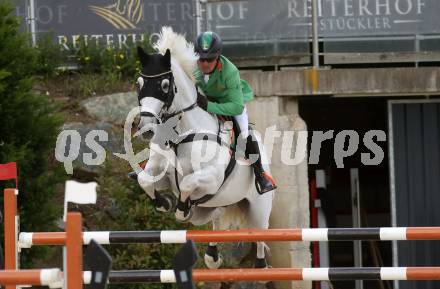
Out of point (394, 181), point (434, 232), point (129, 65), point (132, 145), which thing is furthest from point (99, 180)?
point (434, 232)

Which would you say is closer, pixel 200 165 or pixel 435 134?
pixel 200 165

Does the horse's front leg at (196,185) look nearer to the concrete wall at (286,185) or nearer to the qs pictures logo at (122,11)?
the concrete wall at (286,185)

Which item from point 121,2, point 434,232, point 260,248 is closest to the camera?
point 434,232

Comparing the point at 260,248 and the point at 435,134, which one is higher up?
the point at 435,134

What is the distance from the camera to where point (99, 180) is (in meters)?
10.3

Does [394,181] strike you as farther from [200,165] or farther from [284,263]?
[200,165]

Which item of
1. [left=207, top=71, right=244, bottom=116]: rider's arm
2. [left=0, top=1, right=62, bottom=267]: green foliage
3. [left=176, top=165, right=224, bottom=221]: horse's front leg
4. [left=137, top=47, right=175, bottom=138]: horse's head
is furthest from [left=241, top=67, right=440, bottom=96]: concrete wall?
[left=137, top=47, right=175, bottom=138]: horse's head

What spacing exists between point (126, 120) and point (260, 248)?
2.73 m

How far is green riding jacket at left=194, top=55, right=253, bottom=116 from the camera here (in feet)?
23.6

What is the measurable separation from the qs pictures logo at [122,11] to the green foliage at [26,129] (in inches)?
62.6

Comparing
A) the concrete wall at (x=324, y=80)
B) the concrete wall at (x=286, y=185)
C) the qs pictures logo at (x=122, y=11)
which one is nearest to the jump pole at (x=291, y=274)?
the concrete wall at (x=286, y=185)

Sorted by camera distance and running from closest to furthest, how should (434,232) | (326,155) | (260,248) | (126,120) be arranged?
1. (434,232)
2. (260,248)
3. (126,120)
4. (326,155)

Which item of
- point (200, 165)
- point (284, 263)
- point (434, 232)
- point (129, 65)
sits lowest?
point (284, 263)

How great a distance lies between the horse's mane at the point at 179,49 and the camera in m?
7.21
